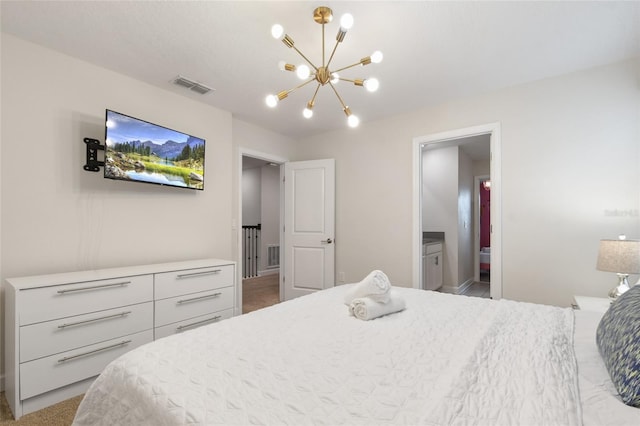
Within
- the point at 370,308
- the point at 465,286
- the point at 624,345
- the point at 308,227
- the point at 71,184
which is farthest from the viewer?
the point at 465,286

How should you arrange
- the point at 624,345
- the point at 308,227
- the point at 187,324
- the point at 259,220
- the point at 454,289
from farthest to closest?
1. the point at 259,220
2. the point at 454,289
3. the point at 308,227
4. the point at 187,324
5. the point at 624,345

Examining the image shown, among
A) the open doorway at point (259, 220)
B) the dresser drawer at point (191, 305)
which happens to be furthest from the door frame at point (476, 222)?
the dresser drawer at point (191, 305)

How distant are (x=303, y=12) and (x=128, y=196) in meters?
2.14

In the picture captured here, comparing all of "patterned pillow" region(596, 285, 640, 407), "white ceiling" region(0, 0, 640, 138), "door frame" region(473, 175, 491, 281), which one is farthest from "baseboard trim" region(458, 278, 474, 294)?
"patterned pillow" region(596, 285, 640, 407)

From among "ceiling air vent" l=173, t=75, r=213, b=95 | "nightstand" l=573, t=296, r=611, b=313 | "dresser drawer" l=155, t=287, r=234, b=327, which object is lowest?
"dresser drawer" l=155, t=287, r=234, b=327

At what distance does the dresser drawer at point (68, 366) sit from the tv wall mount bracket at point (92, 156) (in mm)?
1346

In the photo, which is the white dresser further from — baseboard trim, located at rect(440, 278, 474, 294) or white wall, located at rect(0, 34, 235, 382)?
baseboard trim, located at rect(440, 278, 474, 294)

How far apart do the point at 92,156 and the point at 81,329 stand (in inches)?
52.1

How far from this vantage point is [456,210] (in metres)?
4.96

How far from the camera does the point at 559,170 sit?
2699 millimetres

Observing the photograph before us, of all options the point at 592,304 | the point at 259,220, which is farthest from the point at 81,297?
the point at 259,220

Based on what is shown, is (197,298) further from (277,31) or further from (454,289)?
(454,289)

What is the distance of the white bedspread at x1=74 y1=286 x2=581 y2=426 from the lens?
79 cm

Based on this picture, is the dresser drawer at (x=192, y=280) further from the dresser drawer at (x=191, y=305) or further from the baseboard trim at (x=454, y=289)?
the baseboard trim at (x=454, y=289)
